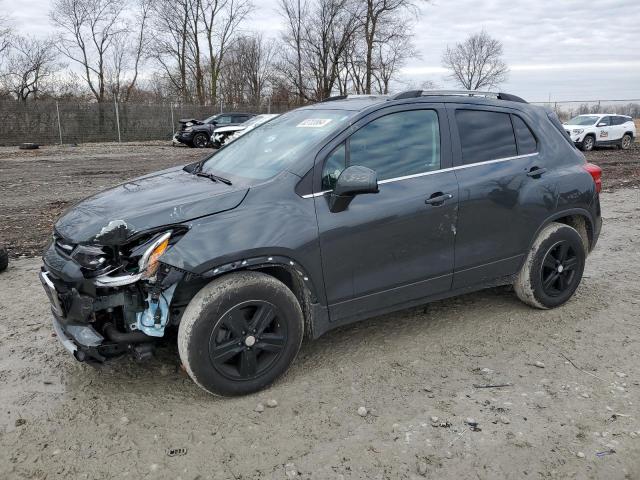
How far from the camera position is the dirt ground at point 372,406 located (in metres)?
2.68

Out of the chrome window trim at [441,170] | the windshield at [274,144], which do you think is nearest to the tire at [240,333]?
the chrome window trim at [441,170]

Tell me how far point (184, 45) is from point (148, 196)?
42596 mm

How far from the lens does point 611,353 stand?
3.84 metres

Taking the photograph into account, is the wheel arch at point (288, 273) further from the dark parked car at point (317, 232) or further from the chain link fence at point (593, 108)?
the chain link fence at point (593, 108)

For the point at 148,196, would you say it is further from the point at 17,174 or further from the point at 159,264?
the point at 17,174

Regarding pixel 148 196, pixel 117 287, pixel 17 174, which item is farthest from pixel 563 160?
pixel 17 174

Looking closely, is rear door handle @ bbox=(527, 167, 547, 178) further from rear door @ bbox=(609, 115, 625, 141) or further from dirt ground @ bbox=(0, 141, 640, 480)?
rear door @ bbox=(609, 115, 625, 141)

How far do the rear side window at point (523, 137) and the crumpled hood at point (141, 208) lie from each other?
2.35 m

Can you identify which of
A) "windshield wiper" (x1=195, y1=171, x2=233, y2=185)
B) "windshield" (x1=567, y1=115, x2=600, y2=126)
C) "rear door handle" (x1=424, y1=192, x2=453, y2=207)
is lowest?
"rear door handle" (x1=424, y1=192, x2=453, y2=207)

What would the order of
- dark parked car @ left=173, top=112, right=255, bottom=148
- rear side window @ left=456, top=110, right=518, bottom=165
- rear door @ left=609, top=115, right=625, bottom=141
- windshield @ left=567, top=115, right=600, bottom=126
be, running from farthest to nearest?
dark parked car @ left=173, top=112, right=255, bottom=148 < rear door @ left=609, top=115, right=625, bottom=141 < windshield @ left=567, top=115, right=600, bottom=126 < rear side window @ left=456, top=110, right=518, bottom=165

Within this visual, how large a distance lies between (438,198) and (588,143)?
21099 millimetres

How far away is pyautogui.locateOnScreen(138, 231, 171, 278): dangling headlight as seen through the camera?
2.91 metres

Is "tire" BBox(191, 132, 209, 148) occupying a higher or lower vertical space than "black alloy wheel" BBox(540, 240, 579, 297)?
higher

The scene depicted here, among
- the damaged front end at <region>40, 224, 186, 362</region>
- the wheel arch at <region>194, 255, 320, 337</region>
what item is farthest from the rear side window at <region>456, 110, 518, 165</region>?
the damaged front end at <region>40, 224, 186, 362</region>
